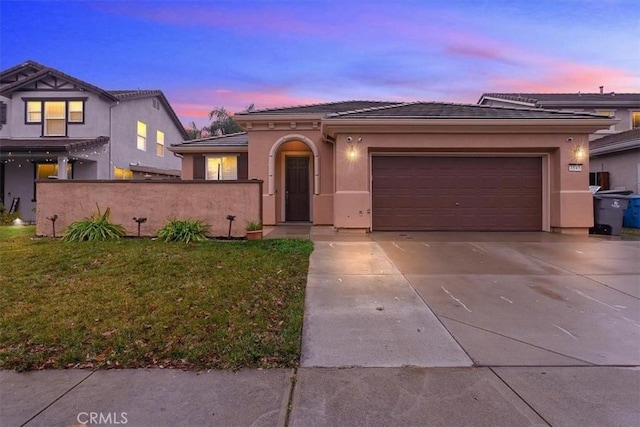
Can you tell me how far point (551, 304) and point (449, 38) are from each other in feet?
41.3

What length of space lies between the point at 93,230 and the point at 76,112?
36.1 ft

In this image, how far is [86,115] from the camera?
1659cm

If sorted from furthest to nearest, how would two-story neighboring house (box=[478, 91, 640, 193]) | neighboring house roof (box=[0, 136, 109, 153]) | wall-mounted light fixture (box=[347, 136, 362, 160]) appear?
two-story neighboring house (box=[478, 91, 640, 193]) → neighboring house roof (box=[0, 136, 109, 153]) → wall-mounted light fixture (box=[347, 136, 362, 160])

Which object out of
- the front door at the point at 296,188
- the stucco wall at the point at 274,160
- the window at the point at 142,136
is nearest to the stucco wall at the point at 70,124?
the window at the point at 142,136

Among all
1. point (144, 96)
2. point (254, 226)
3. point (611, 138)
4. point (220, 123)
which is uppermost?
point (220, 123)

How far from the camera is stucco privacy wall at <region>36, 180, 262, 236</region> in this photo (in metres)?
9.55

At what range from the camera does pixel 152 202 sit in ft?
31.6

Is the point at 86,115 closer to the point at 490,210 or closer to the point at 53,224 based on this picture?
the point at 53,224

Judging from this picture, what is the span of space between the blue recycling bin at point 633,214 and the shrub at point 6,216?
23367 mm

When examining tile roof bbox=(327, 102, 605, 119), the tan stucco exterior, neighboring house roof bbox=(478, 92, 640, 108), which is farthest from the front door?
neighboring house roof bbox=(478, 92, 640, 108)

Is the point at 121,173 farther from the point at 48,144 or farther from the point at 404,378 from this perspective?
the point at 404,378

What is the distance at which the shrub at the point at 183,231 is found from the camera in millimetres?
8844

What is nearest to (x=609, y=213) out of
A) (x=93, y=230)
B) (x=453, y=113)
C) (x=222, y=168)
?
(x=453, y=113)

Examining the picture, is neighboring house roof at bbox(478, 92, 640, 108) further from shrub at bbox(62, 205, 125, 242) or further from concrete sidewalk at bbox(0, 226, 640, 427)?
shrub at bbox(62, 205, 125, 242)
